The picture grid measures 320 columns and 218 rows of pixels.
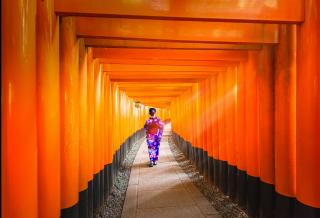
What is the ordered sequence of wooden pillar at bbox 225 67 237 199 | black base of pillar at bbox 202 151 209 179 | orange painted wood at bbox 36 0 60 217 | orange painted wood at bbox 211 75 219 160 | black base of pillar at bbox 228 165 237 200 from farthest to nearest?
black base of pillar at bbox 202 151 209 179, orange painted wood at bbox 211 75 219 160, wooden pillar at bbox 225 67 237 199, black base of pillar at bbox 228 165 237 200, orange painted wood at bbox 36 0 60 217

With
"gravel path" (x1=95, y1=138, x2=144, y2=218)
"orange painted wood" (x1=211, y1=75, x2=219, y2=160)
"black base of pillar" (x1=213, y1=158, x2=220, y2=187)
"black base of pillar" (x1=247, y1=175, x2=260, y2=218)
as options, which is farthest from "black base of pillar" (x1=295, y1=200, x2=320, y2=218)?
"orange painted wood" (x1=211, y1=75, x2=219, y2=160)

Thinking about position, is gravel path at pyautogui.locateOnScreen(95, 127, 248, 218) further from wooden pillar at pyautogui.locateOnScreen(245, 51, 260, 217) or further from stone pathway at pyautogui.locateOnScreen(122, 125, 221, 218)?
wooden pillar at pyautogui.locateOnScreen(245, 51, 260, 217)

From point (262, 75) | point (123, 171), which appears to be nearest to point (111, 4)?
point (262, 75)

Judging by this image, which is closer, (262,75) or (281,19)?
(281,19)

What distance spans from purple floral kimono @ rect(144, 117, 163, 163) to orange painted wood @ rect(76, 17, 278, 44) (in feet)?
24.8

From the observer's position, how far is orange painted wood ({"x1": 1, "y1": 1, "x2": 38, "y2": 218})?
6.72 feet

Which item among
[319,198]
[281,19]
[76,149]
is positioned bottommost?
[319,198]

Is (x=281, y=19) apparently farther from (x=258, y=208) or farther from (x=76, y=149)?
(x=258, y=208)

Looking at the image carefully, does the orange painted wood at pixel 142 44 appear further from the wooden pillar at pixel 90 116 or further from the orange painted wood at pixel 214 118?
the orange painted wood at pixel 214 118

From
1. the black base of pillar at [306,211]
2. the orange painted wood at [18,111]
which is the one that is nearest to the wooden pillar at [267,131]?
the black base of pillar at [306,211]

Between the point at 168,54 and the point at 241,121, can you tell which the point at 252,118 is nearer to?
the point at 241,121

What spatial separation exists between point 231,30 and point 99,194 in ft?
13.5

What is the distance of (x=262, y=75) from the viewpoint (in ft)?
17.0

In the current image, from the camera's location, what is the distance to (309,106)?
3.57m
